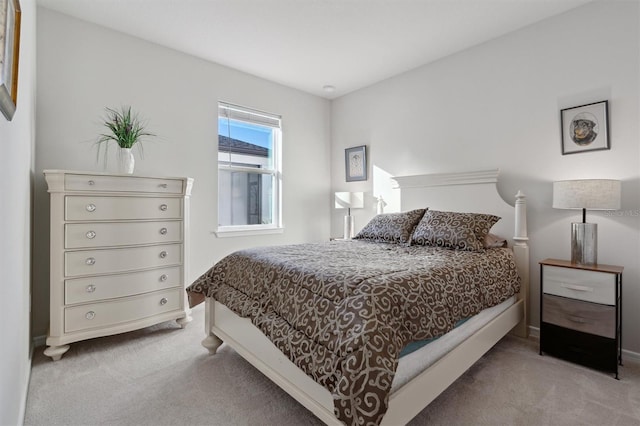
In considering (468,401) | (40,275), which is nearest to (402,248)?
(468,401)

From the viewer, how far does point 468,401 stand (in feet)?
5.36

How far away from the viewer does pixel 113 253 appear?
2268mm

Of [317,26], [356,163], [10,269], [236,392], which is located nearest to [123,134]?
[10,269]

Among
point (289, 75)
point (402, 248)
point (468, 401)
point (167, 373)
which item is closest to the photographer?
point (468, 401)

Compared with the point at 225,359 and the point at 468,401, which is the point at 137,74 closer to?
the point at 225,359

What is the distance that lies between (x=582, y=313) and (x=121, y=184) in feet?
10.8

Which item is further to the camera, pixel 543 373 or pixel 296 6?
pixel 296 6

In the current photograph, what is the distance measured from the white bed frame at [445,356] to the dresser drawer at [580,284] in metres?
0.30

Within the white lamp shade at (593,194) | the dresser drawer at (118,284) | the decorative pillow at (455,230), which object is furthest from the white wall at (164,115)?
the white lamp shade at (593,194)

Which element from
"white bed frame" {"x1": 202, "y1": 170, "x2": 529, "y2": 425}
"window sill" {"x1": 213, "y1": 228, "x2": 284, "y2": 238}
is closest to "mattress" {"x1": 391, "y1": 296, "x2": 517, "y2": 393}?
"white bed frame" {"x1": 202, "y1": 170, "x2": 529, "y2": 425}

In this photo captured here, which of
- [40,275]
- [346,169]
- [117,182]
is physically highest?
[346,169]

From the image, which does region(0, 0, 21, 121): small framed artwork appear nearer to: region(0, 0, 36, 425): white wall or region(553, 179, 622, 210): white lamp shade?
region(0, 0, 36, 425): white wall

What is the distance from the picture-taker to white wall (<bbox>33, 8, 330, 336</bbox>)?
243cm

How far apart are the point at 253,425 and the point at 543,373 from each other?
1765 mm
